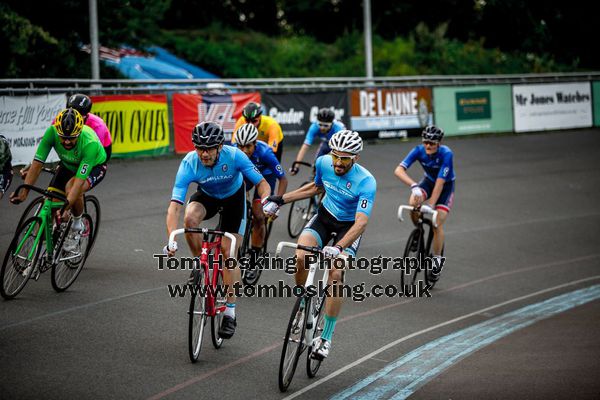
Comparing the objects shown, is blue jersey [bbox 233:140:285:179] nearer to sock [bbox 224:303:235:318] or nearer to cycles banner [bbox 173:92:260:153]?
sock [bbox 224:303:235:318]

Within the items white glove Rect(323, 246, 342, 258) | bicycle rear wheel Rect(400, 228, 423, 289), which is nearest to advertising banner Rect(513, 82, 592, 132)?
bicycle rear wheel Rect(400, 228, 423, 289)

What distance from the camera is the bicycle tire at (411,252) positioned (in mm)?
11227

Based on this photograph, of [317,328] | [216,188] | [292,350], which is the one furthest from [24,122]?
[292,350]

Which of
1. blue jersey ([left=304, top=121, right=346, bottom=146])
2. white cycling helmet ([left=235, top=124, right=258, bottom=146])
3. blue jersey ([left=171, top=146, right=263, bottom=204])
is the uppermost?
blue jersey ([left=304, top=121, right=346, bottom=146])

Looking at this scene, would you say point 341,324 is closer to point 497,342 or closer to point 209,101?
point 497,342

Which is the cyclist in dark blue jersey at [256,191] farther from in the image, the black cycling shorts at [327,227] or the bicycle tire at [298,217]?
the bicycle tire at [298,217]

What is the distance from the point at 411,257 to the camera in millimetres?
11523

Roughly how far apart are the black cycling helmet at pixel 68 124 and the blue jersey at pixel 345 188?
2681 millimetres

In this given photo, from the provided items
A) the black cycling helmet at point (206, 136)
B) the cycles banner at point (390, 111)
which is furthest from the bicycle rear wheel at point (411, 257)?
the cycles banner at point (390, 111)

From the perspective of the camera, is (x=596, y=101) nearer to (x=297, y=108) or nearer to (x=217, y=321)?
(x=297, y=108)

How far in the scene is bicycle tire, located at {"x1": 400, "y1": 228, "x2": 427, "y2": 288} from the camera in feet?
36.8

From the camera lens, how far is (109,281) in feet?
33.3

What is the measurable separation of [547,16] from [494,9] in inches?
125

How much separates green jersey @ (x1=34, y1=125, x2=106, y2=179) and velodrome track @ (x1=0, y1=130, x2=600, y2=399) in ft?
4.59
